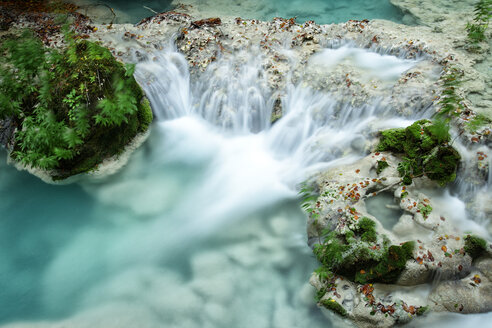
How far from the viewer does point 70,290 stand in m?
5.48

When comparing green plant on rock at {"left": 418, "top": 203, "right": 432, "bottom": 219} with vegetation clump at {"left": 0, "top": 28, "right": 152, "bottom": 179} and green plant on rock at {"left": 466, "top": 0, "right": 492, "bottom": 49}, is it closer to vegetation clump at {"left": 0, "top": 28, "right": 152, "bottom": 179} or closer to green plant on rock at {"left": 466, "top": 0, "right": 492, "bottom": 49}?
green plant on rock at {"left": 466, "top": 0, "right": 492, "bottom": 49}

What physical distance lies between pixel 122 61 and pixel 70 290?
545cm

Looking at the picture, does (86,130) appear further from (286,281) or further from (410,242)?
(410,242)

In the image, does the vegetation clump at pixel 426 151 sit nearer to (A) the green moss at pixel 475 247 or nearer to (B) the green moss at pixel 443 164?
(B) the green moss at pixel 443 164

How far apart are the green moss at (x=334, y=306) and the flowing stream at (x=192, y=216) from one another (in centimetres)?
19

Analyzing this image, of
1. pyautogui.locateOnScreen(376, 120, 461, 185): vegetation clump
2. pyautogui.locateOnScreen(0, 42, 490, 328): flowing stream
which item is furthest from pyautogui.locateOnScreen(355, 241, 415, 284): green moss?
pyautogui.locateOnScreen(376, 120, 461, 185): vegetation clump

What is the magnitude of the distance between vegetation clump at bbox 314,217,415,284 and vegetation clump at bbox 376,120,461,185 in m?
1.24

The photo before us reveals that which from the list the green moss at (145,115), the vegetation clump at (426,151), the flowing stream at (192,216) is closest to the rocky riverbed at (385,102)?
the vegetation clump at (426,151)

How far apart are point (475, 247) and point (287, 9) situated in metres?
9.85

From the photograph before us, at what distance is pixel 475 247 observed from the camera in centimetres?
499

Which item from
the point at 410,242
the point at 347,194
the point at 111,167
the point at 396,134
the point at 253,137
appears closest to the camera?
the point at 410,242

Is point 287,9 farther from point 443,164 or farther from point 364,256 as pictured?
point 364,256

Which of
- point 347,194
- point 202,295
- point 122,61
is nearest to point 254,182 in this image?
point 347,194

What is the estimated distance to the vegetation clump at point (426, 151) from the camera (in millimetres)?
5629
